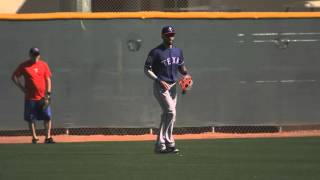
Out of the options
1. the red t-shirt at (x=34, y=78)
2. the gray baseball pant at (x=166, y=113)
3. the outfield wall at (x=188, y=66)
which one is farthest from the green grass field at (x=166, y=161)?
the outfield wall at (x=188, y=66)

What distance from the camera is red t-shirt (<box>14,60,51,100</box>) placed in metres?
16.1

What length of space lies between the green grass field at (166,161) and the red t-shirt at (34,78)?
1.08 m

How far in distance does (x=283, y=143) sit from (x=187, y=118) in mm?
3332

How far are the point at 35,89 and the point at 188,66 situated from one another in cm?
341

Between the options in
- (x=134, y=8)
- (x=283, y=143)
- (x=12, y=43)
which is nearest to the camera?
(x=283, y=143)

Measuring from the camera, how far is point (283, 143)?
601 inches

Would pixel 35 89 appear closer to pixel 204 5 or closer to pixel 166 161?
pixel 166 161

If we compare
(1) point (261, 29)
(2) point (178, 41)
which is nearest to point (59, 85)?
(2) point (178, 41)

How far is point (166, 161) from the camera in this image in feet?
40.2

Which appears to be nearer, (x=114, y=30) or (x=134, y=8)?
(x=114, y=30)

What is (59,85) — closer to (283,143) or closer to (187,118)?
(187,118)

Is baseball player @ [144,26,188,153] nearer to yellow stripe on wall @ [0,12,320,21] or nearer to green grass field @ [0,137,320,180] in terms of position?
green grass field @ [0,137,320,180]

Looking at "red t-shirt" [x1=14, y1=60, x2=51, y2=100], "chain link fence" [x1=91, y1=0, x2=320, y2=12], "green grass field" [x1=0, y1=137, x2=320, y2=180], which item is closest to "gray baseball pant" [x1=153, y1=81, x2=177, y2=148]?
"green grass field" [x1=0, y1=137, x2=320, y2=180]

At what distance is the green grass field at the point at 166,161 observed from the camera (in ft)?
35.1
